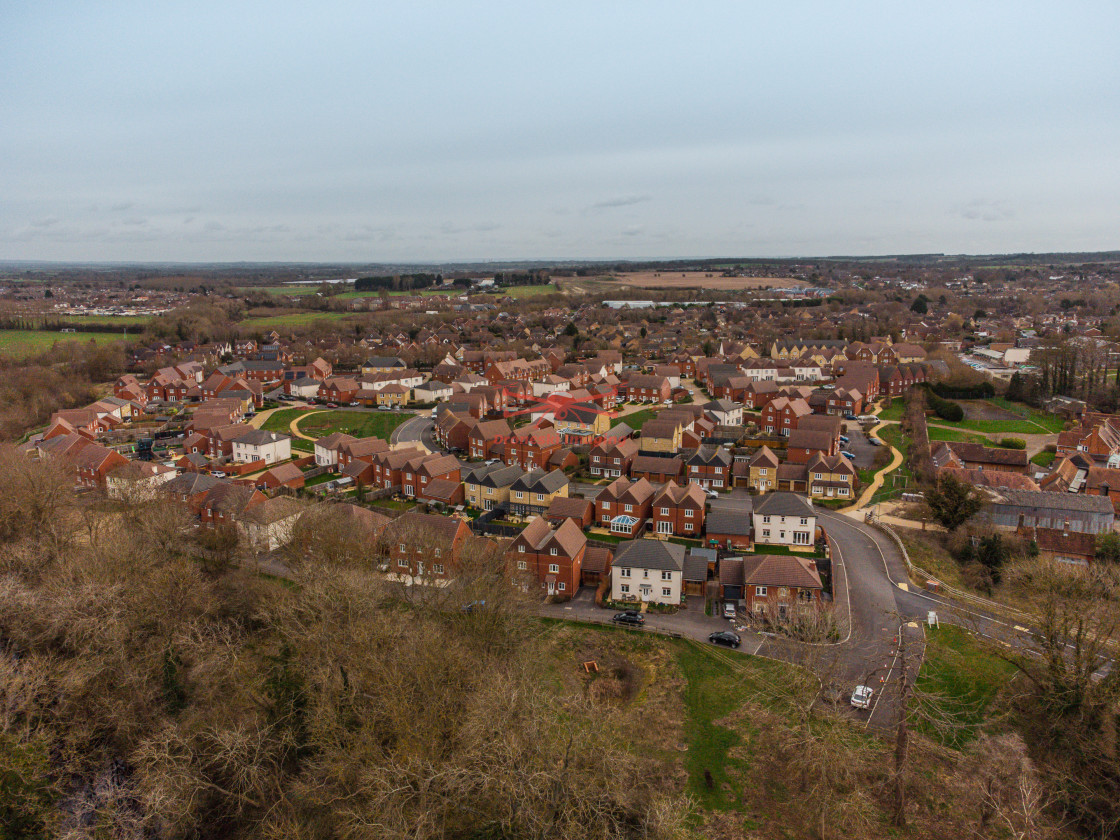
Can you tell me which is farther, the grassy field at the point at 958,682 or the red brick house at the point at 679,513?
the red brick house at the point at 679,513

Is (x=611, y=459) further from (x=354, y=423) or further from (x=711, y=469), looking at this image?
(x=354, y=423)

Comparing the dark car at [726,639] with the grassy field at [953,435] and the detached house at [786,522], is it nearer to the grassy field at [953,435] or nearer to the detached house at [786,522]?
the detached house at [786,522]

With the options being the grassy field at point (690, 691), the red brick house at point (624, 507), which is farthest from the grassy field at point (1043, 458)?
the grassy field at point (690, 691)

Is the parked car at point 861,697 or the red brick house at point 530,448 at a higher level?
the red brick house at point 530,448

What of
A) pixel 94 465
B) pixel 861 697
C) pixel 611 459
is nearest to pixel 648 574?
pixel 861 697

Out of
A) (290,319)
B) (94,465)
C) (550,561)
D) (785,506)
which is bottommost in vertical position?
(550,561)

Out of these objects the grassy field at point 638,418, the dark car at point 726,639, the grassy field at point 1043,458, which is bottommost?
the dark car at point 726,639

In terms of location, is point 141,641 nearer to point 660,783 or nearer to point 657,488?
point 660,783
